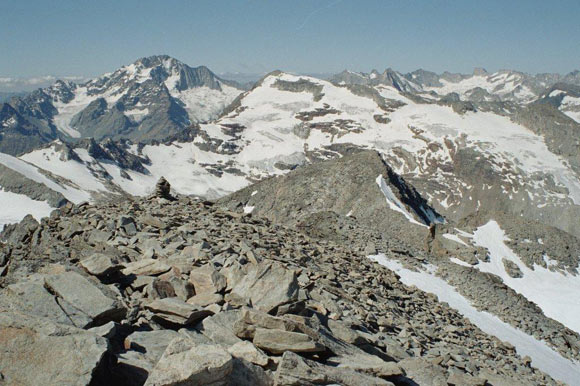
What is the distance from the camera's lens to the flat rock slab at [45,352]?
262 inches

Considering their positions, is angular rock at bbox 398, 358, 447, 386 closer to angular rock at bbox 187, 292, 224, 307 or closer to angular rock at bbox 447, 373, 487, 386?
angular rock at bbox 447, 373, 487, 386

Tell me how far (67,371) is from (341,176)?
63079mm

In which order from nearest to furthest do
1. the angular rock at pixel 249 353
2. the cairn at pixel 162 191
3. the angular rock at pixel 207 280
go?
the angular rock at pixel 249 353 < the angular rock at pixel 207 280 < the cairn at pixel 162 191

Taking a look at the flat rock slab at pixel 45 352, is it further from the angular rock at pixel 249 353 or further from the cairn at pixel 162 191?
the cairn at pixel 162 191

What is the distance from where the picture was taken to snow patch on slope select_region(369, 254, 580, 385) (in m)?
22.1

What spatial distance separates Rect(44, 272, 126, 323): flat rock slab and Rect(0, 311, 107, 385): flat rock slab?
1734 millimetres

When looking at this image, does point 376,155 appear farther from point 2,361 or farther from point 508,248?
point 2,361

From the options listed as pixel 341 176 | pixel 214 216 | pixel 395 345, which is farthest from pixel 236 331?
pixel 341 176

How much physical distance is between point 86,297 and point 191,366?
408cm

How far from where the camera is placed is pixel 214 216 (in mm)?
23703

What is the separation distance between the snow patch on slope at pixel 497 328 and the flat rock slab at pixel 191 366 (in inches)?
786

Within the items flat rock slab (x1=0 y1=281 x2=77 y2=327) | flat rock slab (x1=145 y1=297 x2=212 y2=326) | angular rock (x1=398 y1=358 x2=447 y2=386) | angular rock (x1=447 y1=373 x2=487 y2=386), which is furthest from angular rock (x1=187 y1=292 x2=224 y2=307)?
angular rock (x1=447 y1=373 x2=487 y2=386)

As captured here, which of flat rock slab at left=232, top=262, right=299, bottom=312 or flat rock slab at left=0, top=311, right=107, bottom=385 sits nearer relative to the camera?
flat rock slab at left=0, top=311, right=107, bottom=385

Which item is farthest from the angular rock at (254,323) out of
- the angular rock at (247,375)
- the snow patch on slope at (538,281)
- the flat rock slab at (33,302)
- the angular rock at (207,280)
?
the snow patch on slope at (538,281)
